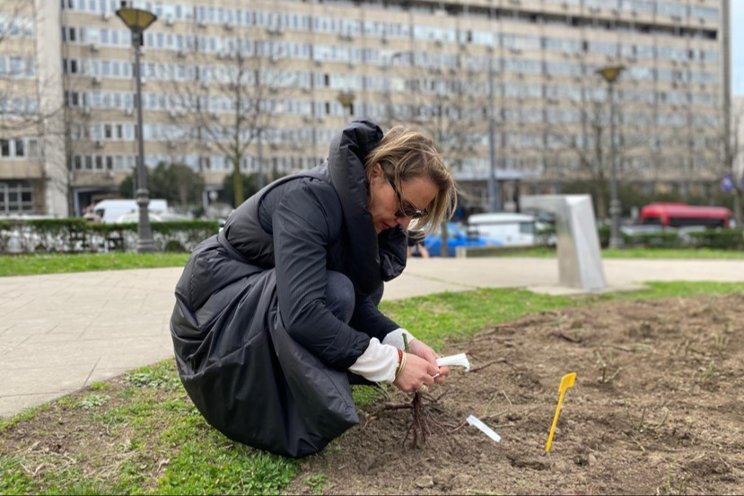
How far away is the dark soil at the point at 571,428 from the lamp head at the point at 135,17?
11941 millimetres

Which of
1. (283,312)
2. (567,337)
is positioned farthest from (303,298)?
(567,337)

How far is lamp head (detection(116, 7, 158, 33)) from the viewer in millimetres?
13812

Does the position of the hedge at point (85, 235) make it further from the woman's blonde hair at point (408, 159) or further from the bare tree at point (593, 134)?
the bare tree at point (593, 134)

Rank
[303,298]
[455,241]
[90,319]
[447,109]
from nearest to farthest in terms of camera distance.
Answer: [303,298] < [90,319] < [455,241] < [447,109]

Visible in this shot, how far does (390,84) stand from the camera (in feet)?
185

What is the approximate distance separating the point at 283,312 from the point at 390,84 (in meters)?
56.1

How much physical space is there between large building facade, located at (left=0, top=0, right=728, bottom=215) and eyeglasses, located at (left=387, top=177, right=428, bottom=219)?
1305 inches

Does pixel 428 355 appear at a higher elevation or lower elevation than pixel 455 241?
higher

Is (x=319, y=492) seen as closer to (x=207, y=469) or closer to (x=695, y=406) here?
(x=207, y=469)

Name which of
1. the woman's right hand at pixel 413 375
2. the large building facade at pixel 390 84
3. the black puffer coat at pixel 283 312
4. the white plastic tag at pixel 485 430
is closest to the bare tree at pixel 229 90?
the large building facade at pixel 390 84

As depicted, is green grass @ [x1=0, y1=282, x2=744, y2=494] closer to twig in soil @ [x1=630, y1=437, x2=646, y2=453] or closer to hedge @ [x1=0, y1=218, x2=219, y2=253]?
twig in soil @ [x1=630, y1=437, x2=646, y2=453]

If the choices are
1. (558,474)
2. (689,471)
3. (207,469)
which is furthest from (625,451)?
(207,469)

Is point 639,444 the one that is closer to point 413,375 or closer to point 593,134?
point 413,375

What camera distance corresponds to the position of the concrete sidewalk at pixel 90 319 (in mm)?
3686
